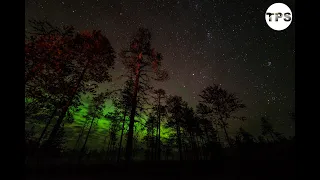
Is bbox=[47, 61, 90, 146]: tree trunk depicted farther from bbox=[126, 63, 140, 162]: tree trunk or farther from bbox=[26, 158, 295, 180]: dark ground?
bbox=[126, 63, 140, 162]: tree trunk

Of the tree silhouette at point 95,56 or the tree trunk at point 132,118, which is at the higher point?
the tree silhouette at point 95,56

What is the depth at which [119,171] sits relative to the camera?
10.3 metres

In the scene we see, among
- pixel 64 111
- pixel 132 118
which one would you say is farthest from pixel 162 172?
pixel 64 111

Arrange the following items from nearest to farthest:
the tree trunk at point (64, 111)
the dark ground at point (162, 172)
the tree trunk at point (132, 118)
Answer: the dark ground at point (162, 172), the tree trunk at point (132, 118), the tree trunk at point (64, 111)

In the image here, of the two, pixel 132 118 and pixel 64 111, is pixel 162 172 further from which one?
pixel 64 111

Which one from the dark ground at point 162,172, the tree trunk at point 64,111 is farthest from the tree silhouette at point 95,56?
the dark ground at point 162,172

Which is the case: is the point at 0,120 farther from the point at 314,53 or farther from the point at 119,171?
the point at 119,171

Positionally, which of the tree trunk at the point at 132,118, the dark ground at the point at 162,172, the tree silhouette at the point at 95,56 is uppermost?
the tree silhouette at the point at 95,56

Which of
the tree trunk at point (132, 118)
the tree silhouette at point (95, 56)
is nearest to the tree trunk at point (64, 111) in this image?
the tree silhouette at point (95, 56)

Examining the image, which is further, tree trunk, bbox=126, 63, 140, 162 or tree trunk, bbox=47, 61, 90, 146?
tree trunk, bbox=47, 61, 90, 146

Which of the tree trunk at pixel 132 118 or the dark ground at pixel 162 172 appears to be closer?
the dark ground at pixel 162 172

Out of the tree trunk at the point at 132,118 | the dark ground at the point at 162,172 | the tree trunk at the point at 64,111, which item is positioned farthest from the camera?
the tree trunk at the point at 64,111

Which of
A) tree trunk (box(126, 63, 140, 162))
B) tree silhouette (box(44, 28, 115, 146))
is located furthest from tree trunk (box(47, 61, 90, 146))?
tree trunk (box(126, 63, 140, 162))

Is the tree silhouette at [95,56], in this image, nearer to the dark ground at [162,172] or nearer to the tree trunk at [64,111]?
the tree trunk at [64,111]
